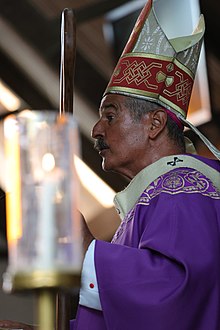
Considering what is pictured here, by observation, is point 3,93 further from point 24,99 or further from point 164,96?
point 164,96

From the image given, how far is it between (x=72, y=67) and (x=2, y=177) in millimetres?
3552

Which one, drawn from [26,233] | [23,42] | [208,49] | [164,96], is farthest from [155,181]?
[23,42]

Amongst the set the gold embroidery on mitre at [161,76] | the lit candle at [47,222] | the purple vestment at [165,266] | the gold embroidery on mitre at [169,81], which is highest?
the lit candle at [47,222]

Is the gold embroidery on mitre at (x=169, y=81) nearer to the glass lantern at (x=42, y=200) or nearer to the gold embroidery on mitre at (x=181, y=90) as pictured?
the gold embroidery on mitre at (x=181, y=90)

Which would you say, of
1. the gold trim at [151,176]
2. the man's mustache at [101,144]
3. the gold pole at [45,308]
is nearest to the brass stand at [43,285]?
the gold pole at [45,308]

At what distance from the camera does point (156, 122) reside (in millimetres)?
2852

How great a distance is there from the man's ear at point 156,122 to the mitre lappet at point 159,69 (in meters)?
0.03

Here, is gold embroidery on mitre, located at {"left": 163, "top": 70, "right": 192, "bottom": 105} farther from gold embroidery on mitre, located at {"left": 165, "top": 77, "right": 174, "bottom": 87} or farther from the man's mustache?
the man's mustache

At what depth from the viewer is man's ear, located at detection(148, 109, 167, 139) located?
283 centimetres

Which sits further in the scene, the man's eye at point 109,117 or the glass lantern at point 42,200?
the man's eye at point 109,117

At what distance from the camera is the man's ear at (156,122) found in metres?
2.83

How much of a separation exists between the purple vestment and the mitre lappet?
0.37 meters

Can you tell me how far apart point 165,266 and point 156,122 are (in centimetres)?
61

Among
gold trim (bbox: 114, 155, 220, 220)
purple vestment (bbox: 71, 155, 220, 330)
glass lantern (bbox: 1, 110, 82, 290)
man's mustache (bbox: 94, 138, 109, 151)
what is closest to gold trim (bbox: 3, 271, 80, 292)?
glass lantern (bbox: 1, 110, 82, 290)
